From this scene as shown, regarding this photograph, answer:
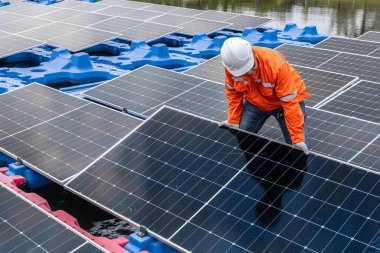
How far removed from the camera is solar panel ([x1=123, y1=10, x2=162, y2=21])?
50.4 ft

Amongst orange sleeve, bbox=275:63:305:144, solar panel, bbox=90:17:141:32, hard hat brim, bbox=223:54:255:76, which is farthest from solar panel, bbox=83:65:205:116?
solar panel, bbox=90:17:141:32

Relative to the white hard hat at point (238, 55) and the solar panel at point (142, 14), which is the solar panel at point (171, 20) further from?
the white hard hat at point (238, 55)

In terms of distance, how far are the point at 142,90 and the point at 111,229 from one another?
11.2 ft

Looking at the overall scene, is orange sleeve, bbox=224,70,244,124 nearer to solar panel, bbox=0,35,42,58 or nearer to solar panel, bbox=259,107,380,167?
solar panel, bbox=259,107,380,167

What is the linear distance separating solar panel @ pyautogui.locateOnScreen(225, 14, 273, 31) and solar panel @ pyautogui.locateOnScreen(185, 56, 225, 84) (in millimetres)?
4074

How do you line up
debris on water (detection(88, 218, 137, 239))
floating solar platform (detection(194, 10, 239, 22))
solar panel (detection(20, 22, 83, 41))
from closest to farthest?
debris on water (detection(88, 218, 137, 239)) < solar panel (detection(20, 22, 83, 41)) < floating solar platform (detection(194, 10, 239, 22))

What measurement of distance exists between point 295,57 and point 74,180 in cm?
675

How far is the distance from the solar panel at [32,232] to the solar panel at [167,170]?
2.53 ft

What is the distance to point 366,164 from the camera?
5879 mm

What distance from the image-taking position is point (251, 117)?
6.02 metres

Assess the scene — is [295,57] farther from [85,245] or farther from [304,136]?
[85,245]

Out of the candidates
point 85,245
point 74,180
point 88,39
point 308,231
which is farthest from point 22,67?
point 308,231

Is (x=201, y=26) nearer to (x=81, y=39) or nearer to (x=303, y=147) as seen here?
(x=81, y=39)

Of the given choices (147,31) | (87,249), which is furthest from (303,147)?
(147,31)
